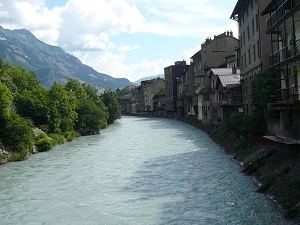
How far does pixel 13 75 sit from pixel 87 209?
69442mm

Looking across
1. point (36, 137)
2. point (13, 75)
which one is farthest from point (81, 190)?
point (13, 75)

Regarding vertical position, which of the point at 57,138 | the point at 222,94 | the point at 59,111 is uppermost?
the point at 222,94

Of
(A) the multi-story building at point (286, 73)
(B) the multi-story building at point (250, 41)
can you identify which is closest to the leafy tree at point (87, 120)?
(B) the multi-story building at point (250, 41)

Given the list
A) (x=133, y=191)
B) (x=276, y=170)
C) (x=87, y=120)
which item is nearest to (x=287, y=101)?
(x=276, y=170)

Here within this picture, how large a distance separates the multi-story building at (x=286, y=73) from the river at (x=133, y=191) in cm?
505

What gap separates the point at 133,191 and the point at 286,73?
52.4 feet

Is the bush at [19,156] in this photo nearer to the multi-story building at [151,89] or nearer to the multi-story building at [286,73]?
the multi-story building at [286,73]

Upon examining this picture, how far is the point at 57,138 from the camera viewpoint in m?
57.5

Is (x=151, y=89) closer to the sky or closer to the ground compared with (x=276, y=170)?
closer to the sky

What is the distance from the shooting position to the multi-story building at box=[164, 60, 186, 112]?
13488cm

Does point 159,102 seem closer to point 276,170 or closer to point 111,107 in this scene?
point 111,107

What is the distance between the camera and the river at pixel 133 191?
2014cm

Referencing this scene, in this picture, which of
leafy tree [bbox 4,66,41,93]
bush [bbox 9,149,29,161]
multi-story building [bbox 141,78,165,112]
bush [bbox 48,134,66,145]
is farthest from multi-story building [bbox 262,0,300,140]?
multi-story building [bbox 141,78,165,112]

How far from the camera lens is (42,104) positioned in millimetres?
59781
